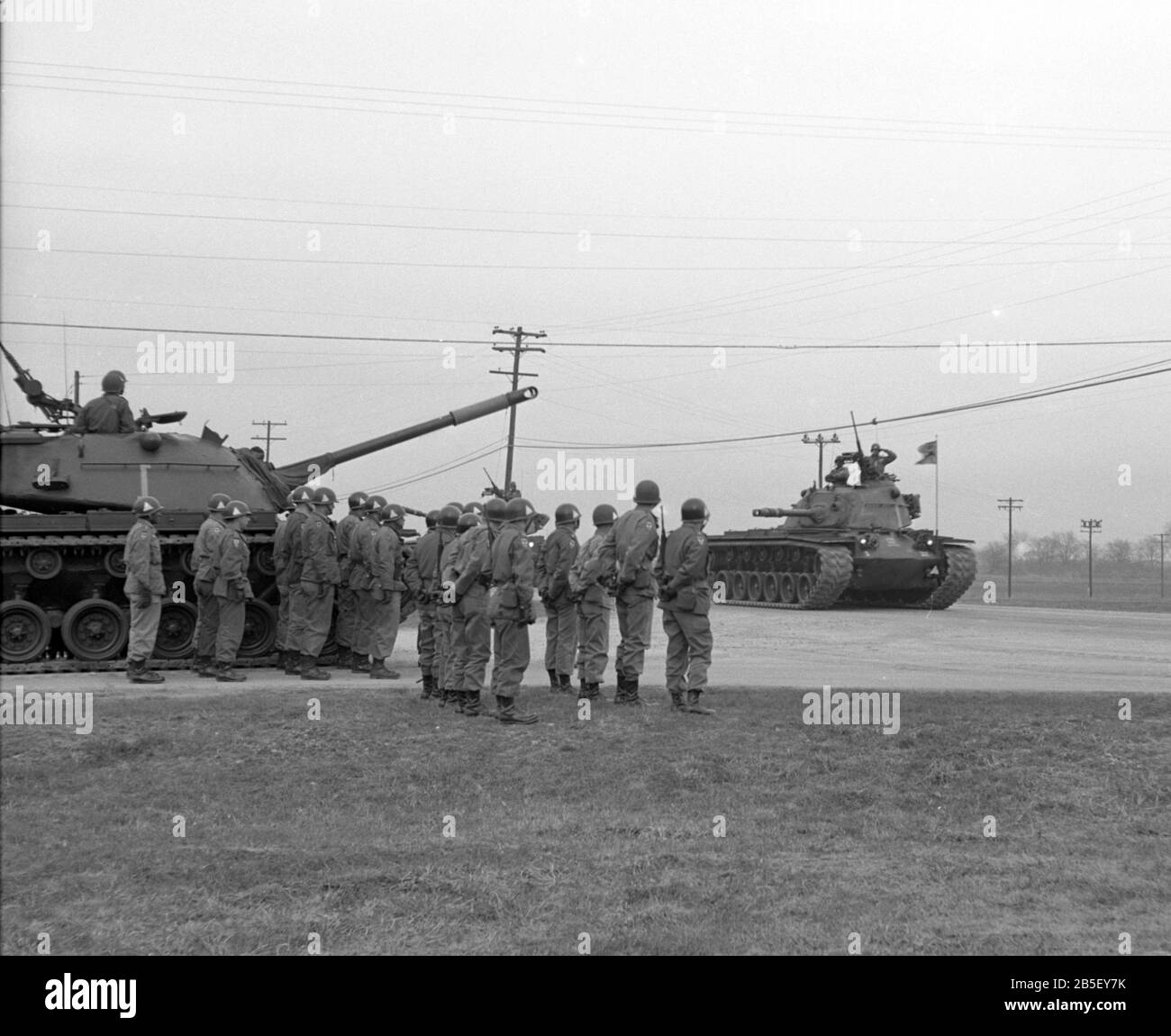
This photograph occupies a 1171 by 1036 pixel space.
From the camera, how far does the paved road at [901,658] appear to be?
1450cm

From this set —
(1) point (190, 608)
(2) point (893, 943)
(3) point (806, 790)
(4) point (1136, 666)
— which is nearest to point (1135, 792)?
(3) point (806, 790)

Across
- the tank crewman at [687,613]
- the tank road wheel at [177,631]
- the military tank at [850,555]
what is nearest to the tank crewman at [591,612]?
the tank crewman at [687,613]

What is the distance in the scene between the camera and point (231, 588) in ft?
49.2

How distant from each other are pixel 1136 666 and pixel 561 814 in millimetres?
10386

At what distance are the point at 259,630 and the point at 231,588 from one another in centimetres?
239

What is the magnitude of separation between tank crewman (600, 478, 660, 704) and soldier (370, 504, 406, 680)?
3604 mm

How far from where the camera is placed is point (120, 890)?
24.1 feet

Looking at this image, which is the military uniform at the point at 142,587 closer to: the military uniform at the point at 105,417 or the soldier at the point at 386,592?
the soldier at the point at 386,592

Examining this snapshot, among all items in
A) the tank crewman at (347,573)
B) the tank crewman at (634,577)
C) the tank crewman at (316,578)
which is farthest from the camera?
the tank crewman at (347,573)

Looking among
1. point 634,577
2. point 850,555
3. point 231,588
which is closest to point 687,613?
point 634,577

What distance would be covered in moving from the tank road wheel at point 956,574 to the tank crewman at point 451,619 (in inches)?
868

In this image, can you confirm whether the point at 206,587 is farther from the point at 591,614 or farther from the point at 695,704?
the point at 695,704

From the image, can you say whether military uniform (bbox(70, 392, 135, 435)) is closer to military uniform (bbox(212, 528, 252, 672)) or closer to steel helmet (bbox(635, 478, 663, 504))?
military uniform (bbox(212, 528, 252, 672))
